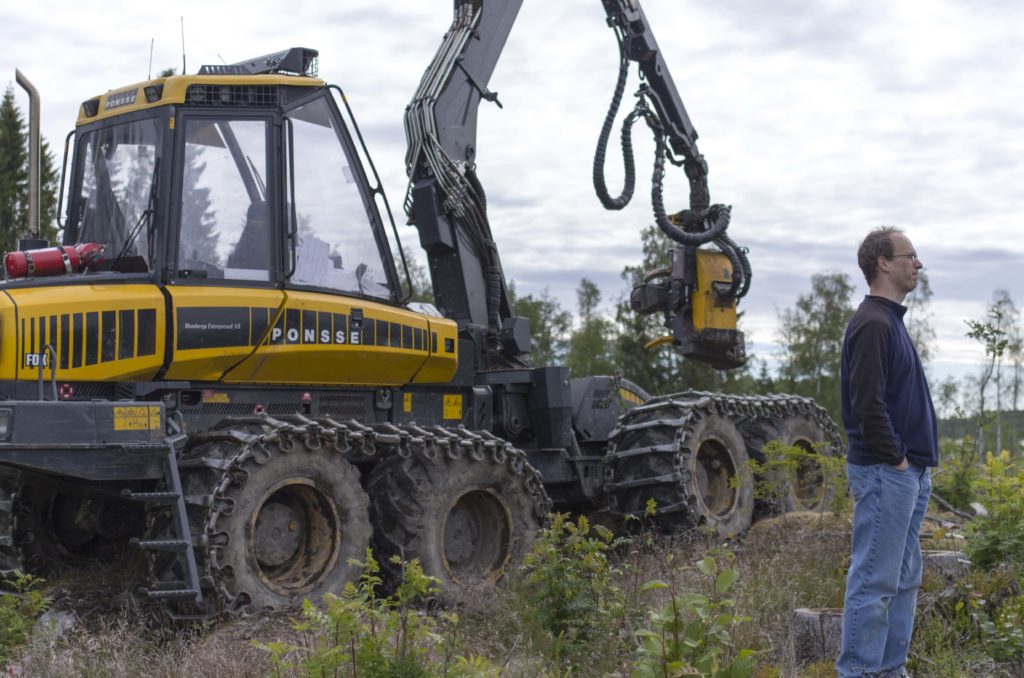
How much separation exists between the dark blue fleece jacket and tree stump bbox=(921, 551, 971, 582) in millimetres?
2261

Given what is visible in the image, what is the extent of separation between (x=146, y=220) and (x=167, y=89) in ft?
3.01

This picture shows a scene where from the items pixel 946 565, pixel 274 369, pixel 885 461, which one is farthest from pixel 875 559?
pixel 274 369

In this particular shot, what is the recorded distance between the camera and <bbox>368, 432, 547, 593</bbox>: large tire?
7645 millimetres

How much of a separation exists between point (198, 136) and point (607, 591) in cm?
393

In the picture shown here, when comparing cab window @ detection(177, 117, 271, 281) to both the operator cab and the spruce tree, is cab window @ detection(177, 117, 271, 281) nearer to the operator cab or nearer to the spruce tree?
the operator cab

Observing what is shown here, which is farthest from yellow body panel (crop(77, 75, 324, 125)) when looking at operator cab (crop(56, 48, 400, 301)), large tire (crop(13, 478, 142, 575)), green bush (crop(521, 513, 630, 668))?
green bush (crop(521, 513, 630, 668))

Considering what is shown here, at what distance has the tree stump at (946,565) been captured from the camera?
7.07 meters

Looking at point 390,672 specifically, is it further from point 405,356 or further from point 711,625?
point 405,356

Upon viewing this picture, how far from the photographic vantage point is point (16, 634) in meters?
5.97

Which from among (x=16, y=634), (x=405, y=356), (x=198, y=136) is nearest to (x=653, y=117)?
(x=405, y=356)

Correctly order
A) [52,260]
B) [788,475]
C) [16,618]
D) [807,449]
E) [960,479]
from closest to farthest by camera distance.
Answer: [16,618], [52,260], [788,475], [807,449], [960,479]

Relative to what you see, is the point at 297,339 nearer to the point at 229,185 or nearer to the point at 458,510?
the point at 229,185

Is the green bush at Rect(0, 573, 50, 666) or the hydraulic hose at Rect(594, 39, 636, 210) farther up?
the hydraulic hose at Rect(594, 39, 636, 210)

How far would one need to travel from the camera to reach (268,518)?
7062mm
